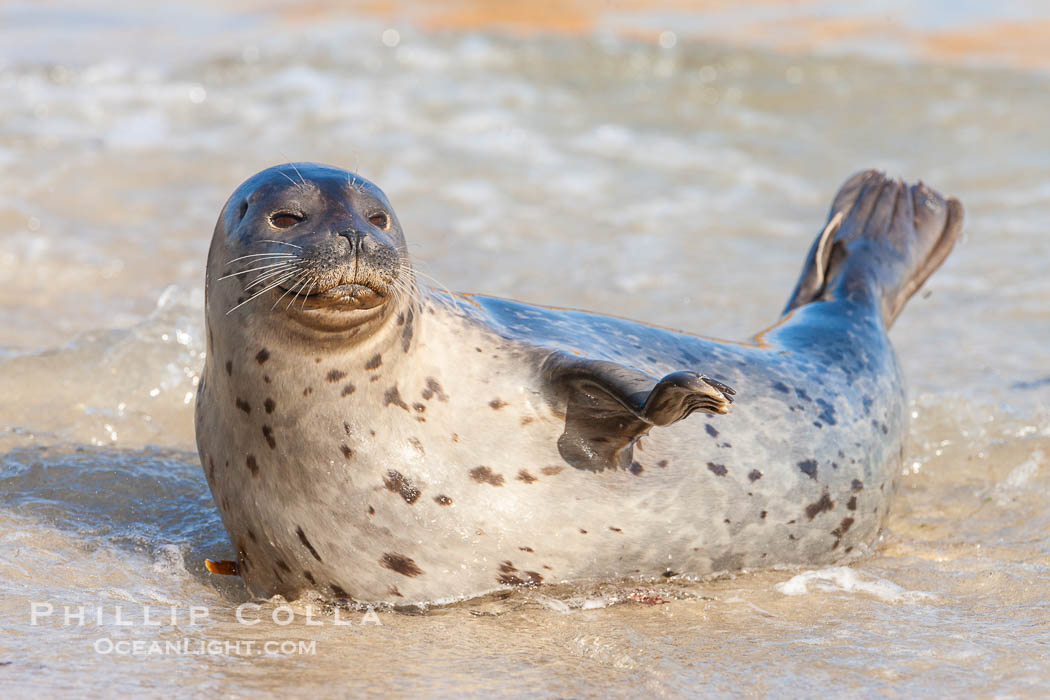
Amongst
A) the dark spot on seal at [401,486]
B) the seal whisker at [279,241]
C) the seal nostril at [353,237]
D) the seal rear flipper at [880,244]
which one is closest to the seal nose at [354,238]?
the seal nostril at [353,237]

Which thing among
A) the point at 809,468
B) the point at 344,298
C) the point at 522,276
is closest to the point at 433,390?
the point at 344,298

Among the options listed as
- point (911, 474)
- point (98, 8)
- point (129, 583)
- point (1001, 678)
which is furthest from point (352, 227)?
point (98, 8)

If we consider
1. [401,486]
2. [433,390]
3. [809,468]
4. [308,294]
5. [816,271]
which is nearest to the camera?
[308,294]

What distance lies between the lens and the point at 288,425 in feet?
11.3

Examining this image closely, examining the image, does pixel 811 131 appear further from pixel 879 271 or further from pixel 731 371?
pixel 731 371

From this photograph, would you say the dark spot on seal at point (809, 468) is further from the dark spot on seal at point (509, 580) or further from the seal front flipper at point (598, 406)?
the dark spot on seal at point (509, 580)

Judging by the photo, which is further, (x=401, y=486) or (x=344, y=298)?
(x=401, y=486)

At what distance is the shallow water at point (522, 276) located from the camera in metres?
3.29

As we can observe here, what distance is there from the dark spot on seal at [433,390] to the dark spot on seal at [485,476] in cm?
21

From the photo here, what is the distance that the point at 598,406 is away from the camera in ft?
11.8

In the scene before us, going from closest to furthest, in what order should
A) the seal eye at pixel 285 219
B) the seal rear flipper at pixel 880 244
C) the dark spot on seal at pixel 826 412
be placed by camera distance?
the seal eye at pixel 285 219
the dark spot on seal at pixel 826 412
the seal rear flipper at pixel 880 244

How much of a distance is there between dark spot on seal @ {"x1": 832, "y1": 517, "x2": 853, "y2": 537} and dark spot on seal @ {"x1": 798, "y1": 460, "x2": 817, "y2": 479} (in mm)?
190

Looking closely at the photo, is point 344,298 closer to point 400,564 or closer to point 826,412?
point 400,564

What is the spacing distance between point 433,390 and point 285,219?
0.60 metres
